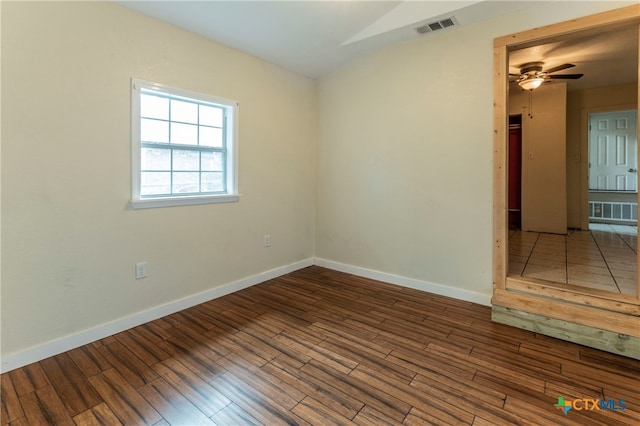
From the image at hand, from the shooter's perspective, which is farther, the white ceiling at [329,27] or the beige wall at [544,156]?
the beige wall at [544,156]

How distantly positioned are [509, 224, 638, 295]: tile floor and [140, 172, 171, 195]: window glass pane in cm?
332

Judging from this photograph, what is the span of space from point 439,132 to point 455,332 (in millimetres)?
1910

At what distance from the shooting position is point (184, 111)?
289cm

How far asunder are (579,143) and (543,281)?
4.22 meters

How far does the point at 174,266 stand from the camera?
2812 millimetres

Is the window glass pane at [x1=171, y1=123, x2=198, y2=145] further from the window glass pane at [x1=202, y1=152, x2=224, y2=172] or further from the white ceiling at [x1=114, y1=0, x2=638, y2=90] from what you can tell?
the white ceiling at [x1=114, y1=0, x2=638, y2=90]

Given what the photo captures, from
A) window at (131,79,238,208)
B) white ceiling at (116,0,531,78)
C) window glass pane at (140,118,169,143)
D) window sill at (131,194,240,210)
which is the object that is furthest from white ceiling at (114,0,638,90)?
window sill at (131,194,240,210)

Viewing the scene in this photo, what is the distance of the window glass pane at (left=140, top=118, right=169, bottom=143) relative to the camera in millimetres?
2600

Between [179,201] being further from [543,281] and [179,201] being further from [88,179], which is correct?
[543,281]

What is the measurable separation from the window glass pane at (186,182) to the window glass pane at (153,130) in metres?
0.34

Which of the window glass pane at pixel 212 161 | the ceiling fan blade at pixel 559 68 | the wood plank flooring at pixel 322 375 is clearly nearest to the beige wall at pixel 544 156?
the ceiling fan blade at pixel 559 68

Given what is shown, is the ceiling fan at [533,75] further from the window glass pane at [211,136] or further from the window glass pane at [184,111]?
the window glass pane at [184,111]

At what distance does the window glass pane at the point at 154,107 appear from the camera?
2588 millimetres

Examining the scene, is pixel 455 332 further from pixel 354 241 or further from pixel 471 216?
pixel 354 241
